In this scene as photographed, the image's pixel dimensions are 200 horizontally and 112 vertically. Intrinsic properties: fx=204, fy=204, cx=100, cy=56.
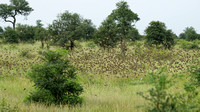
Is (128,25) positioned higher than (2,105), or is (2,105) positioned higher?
(128,25)

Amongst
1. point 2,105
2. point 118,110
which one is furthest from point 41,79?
point 118,110

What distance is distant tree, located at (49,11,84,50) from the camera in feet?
61.8

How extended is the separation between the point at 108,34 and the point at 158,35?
4.57m

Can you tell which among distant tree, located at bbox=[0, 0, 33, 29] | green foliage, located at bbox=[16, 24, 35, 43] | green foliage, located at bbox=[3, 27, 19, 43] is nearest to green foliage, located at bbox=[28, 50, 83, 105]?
green foliage, located at bbox=[3, 27, 19, 43]

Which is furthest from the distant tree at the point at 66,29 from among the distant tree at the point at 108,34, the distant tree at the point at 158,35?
the distant tree at the point at 158,35

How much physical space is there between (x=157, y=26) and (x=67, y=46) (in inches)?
335

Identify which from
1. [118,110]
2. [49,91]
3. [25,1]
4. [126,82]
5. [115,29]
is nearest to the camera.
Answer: [118,110]

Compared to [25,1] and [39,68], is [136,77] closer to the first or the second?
[39,68]

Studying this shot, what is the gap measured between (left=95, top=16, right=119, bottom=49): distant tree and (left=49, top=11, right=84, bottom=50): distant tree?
2274mm

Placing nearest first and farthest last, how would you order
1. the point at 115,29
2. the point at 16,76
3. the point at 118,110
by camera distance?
1. the point at 118,110
2. the point at 16,76
3. the point at 115,29

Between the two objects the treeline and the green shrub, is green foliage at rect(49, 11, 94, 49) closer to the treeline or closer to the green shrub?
the treeline

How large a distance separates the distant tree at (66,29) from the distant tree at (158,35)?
649cm

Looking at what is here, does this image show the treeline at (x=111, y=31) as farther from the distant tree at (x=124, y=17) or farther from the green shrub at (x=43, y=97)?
the green shrub at (x=43, y=97)

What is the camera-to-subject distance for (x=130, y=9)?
17969 mm
